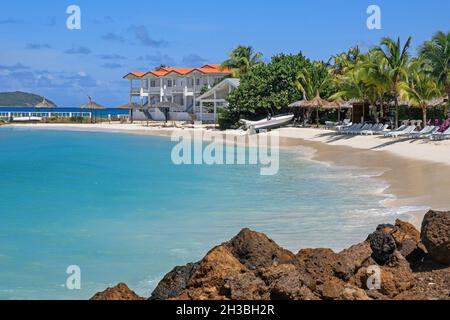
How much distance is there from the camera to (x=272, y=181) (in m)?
19.9

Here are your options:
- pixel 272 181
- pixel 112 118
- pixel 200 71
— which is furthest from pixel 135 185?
pixel 112 118

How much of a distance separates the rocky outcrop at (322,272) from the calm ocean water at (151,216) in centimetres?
180

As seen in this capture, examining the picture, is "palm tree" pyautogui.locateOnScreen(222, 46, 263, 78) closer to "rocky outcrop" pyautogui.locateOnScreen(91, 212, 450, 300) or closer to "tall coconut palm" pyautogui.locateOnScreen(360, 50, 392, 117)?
"tall coconut palm" pyautogui.locateOnScreen(360, 50, 392, 117)

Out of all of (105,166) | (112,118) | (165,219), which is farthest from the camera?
(112,118)

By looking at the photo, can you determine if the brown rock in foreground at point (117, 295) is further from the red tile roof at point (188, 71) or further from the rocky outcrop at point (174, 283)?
the red tile roof at point (188, 71)

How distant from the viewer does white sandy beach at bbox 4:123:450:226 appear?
1473 centimetres

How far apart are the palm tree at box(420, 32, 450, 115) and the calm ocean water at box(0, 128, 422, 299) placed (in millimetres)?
6767

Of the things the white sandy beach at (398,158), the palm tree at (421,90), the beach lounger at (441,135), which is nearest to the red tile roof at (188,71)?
the white sandy beach at (398,158)

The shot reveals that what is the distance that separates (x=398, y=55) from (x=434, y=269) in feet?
82.4

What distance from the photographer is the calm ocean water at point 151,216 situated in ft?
31.9

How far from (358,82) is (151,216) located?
902 inches

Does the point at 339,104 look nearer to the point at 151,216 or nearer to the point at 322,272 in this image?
the point at 151,216

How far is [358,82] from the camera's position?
34.6m
